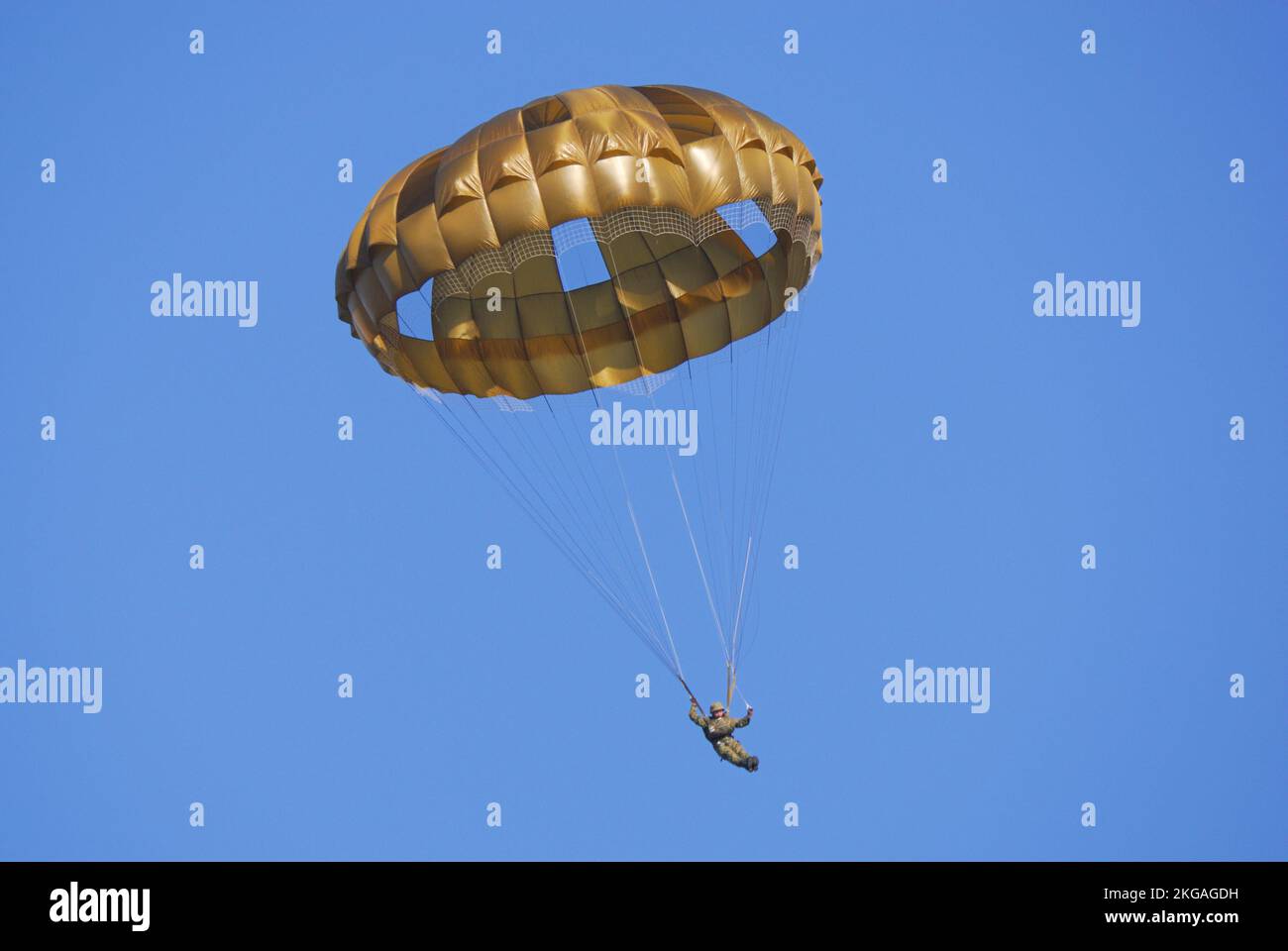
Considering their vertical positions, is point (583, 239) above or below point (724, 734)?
above

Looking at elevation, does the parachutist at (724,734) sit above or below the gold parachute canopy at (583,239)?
below

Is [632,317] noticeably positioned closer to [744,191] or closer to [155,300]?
[744,191]

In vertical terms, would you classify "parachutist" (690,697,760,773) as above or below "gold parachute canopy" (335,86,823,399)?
below
